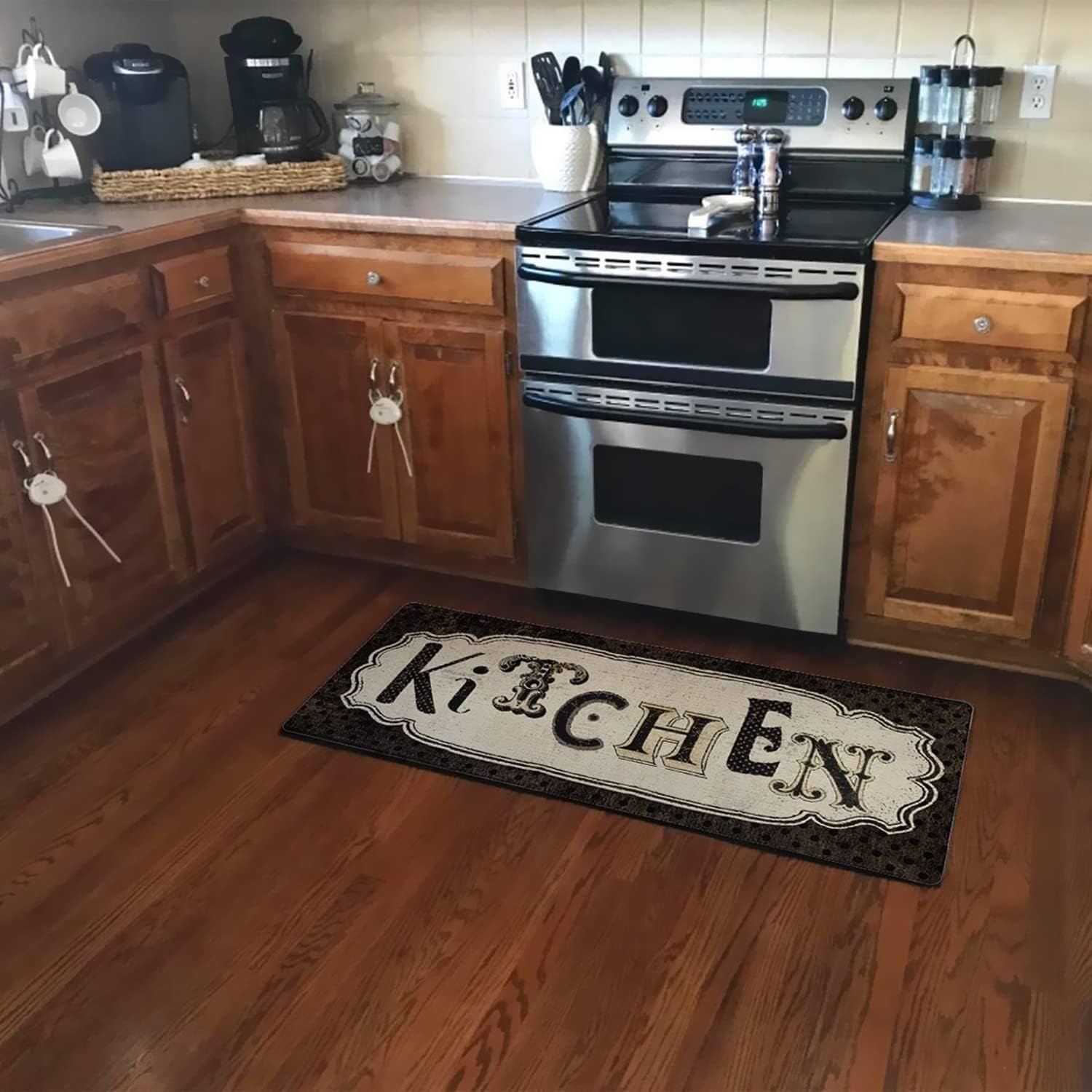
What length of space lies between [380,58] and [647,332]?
124cm

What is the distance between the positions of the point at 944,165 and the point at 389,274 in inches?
47.2

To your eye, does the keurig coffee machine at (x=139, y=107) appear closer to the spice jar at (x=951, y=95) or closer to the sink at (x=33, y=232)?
the sink at (x=33, y=232)

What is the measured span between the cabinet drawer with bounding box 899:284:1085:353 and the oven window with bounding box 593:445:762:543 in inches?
17.1

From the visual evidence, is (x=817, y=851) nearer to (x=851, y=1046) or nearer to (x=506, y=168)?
(x=851, y=1046)

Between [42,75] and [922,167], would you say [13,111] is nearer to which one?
[42,75]

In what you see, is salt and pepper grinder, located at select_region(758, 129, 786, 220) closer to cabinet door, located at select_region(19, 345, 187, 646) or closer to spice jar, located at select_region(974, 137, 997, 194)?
spice jar, located at select_region(974, 137, 997, 194)

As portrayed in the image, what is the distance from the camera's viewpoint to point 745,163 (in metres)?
2.48

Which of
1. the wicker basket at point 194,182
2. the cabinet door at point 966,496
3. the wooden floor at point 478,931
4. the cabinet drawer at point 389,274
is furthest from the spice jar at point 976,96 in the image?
the wicker basket at point 194,182

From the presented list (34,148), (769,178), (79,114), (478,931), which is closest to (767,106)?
(769,178)

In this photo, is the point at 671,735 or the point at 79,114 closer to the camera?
the point at 671,735

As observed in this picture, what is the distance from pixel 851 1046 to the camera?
Answer: 60.2 inches

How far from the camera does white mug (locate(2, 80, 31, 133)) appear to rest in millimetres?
2590

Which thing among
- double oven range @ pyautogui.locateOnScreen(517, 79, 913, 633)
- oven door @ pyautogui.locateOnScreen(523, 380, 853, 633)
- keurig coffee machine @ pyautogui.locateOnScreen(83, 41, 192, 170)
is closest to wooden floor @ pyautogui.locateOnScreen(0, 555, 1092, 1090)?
oven door @ pyautogui.locateOnScreen(523, 380, 853, 633)

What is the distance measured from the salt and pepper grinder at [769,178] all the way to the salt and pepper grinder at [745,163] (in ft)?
0.17
